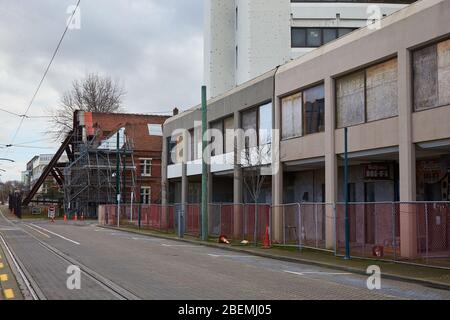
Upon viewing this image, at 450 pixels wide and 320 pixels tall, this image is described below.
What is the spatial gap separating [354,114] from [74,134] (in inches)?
2161

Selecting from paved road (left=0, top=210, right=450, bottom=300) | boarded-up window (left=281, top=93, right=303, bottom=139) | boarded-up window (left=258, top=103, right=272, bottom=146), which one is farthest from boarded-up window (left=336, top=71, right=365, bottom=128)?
paved road (left=0, top=210, right=450, bottom=300)

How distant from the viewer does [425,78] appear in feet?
64.1

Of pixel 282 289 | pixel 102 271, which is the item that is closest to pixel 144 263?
pixel 102 271

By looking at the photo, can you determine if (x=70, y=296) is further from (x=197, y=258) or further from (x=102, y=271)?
(x=197, y=258)

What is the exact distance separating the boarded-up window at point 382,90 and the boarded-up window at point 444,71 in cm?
215

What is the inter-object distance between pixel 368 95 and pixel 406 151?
3424mm

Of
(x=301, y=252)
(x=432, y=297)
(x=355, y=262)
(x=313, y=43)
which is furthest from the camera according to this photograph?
(x=313, y=43)

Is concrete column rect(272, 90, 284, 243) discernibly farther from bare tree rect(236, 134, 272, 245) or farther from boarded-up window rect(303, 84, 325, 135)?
boarded-up window rect(303, 84, 325, 135)

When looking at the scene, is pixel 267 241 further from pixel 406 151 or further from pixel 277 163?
pixel 406 151

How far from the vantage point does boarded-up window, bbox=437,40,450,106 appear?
61.1ft

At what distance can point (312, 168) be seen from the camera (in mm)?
29359

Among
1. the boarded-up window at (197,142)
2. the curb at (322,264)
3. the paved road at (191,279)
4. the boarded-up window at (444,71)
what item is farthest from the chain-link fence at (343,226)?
the boarded-up window at (197,142)

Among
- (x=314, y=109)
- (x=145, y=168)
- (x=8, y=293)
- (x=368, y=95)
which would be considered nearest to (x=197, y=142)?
(x=314, y=109)

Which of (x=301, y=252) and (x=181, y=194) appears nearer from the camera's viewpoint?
(x=301, y=252)
